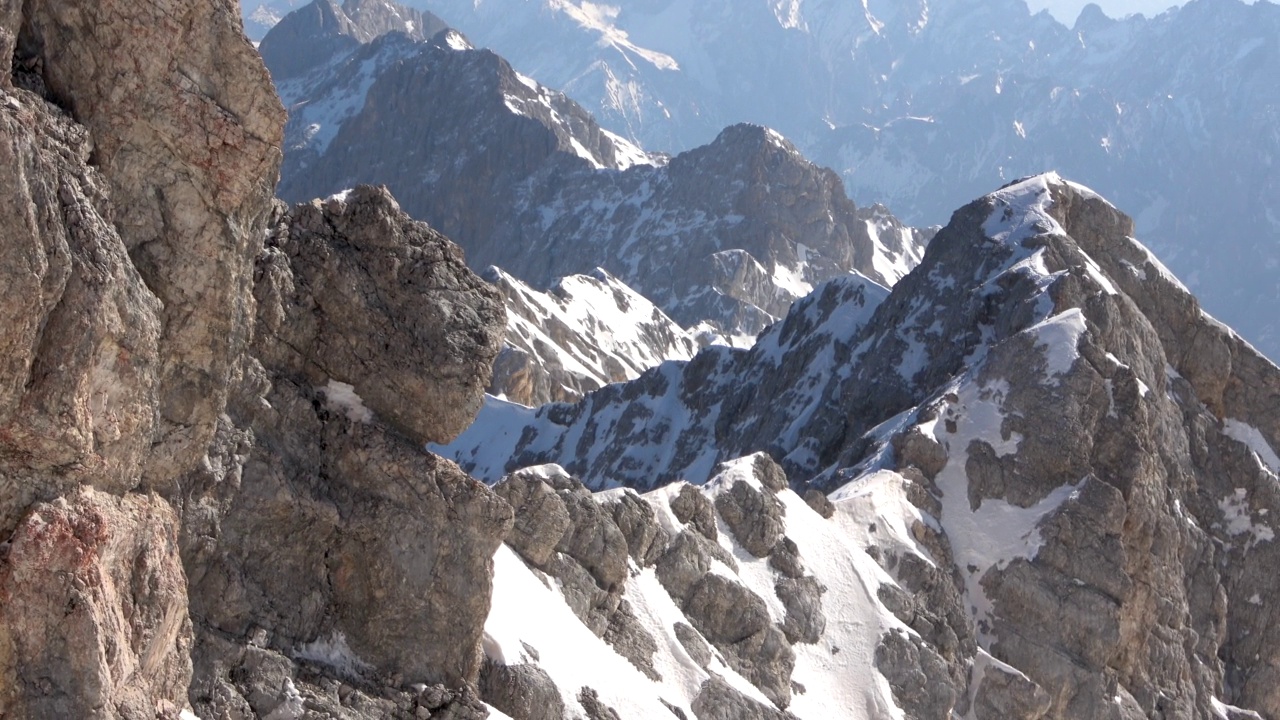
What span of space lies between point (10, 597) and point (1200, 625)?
83.1 metres

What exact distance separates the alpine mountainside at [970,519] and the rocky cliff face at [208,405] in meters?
8.80

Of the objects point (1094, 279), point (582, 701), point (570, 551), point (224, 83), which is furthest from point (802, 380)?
point (224, 83)

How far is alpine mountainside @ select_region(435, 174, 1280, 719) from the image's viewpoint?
211 feet

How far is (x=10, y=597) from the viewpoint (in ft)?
89.8

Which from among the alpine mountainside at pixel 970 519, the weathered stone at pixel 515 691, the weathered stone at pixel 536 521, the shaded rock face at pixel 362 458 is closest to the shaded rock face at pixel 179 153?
the shaded rock face at pixel 362 458

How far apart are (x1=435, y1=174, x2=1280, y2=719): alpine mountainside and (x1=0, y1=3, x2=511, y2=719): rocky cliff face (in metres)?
8.80

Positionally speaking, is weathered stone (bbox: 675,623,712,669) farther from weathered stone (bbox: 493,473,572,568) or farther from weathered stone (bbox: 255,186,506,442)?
weathered stone (bbox: 255,186,506,442)

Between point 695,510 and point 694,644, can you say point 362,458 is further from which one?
point 695,510

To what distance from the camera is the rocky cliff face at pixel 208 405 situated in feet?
91.1

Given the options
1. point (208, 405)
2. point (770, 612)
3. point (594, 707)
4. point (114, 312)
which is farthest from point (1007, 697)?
point (114, 312)

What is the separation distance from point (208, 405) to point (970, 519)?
2487 inches

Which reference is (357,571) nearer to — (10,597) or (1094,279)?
(10,597)

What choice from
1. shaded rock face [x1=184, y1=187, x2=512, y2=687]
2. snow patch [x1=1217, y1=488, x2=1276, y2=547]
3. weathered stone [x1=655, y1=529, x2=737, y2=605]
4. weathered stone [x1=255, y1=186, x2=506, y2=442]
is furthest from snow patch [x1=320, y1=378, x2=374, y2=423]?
snow patch [x1=1217, y1=488, x2=1276, y2=547]

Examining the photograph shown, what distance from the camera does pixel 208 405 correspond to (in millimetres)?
34438
